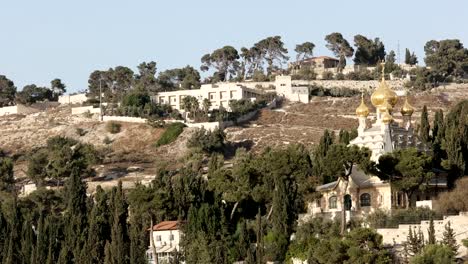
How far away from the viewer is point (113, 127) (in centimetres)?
10925

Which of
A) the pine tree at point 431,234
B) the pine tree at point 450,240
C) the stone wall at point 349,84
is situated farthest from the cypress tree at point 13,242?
the stone wall at point 349,84

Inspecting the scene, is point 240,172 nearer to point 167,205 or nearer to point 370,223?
point 167,205

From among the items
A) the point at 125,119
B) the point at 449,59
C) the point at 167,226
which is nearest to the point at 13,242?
the point at 167,226

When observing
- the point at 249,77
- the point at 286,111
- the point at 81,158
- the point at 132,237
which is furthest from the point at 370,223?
the point at 249,77

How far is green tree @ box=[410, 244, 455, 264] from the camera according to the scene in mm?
55125

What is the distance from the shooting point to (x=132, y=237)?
65625 mm

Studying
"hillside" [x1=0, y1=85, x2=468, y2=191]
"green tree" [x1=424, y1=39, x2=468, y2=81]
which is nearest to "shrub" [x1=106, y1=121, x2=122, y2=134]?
"hillside" [x1=0, y1=85, x2=468, y2=191]

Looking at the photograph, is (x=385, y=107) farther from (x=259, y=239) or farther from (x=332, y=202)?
(x=259, y=239)

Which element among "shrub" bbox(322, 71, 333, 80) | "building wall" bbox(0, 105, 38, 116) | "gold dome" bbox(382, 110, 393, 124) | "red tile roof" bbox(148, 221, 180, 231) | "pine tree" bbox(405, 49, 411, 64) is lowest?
"red tile roof" bbox(148, 221, 180, 231)

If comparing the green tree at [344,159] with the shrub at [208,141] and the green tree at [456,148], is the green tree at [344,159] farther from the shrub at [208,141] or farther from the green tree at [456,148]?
the shrub at [208,141]

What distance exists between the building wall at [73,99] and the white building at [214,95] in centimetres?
856

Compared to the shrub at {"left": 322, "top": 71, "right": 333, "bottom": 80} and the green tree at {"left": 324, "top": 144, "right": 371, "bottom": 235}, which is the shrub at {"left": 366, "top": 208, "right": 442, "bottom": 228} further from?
the shrub at {"left": 322, "top": 71, "right": 333, "bottom": 80}

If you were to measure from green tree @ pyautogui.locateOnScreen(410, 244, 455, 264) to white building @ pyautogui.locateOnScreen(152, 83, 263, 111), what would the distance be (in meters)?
58.5

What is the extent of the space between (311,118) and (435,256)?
54.4 m
